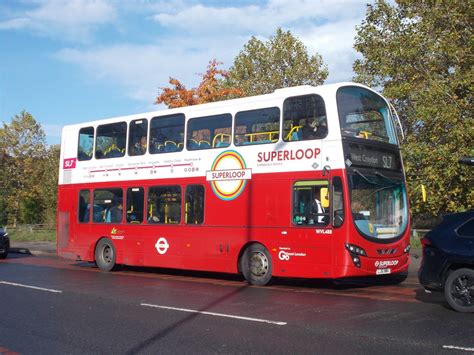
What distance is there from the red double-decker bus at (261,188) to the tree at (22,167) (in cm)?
3708

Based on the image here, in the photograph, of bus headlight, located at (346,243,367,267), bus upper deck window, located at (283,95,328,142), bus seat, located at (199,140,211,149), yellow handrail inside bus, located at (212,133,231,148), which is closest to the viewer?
bus headlight, located at (346,243,367,267)

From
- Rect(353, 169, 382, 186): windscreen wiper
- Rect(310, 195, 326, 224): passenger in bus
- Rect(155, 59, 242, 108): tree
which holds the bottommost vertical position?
Rect(310, 195, 326, 224): passenger in bus

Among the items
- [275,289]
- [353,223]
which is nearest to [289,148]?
[353,223]

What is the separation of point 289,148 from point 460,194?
8.42 m

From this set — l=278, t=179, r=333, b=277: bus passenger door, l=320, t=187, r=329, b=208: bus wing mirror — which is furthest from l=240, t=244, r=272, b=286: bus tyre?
l=320, t=187, r=329, b=208: bus wing mirror

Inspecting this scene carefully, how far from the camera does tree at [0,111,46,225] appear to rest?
5131 centimetres

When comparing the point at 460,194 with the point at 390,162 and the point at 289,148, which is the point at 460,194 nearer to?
the point at 390,162

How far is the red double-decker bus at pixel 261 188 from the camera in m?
11.9

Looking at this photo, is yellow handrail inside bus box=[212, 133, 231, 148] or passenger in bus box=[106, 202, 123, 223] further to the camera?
passenger in bus box=[106, 202, 123, 223]

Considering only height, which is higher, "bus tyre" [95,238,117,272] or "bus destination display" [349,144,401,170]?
"bus destination display" [349,144,401,170]

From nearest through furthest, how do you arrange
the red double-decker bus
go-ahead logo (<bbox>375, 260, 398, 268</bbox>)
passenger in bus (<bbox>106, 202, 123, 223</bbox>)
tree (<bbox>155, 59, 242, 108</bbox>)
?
1. go-ahead logo (<bbox>375, 260, 398, 268</bbox>)
2. the red double-decker bus
3. passenger in bus (<bbox>106, 202, 123, 223</bbox>)
4. tree (<bbox>155, 59, 242, 108</bbox>)

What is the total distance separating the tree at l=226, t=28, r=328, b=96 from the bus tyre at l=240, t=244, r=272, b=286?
22.6 m

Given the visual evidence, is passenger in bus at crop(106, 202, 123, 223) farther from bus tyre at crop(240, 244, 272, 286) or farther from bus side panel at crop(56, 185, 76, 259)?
bus tyre at crop(240, 244, 272, 286)

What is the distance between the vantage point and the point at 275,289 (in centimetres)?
1277
